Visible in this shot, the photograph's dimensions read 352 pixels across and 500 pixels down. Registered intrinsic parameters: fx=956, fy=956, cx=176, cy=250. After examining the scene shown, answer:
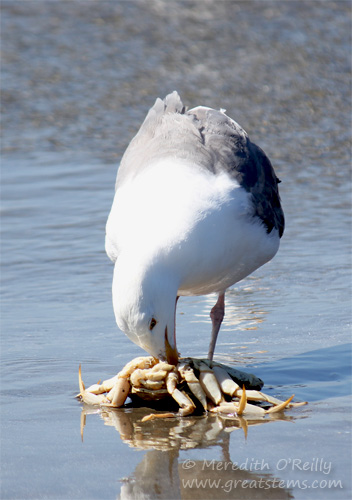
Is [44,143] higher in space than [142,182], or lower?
lower

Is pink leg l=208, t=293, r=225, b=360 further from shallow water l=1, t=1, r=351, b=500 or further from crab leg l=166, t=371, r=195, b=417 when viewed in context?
crab leg l=166, t=371, r=195, b=417

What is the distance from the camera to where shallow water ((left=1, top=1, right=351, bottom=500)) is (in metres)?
4.03

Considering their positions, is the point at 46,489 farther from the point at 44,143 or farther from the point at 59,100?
the point at 59,100

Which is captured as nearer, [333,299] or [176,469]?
[176,469]

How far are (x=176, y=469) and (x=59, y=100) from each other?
8260 millimetres

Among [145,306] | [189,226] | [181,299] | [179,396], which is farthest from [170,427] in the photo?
[181,299]

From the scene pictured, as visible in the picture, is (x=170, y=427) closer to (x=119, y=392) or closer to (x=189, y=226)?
(x=119, y=392)

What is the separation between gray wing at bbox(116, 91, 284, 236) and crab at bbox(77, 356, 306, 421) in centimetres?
104

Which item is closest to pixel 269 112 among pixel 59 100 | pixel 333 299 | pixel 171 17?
pixel 59 100

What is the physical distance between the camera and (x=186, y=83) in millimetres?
12078

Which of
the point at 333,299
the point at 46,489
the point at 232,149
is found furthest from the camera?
the point at 333,299

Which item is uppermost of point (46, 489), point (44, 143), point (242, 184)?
point (242, 184)

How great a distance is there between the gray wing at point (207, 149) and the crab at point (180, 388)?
104cm

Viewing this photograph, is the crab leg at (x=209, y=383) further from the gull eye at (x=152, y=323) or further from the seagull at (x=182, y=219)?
the gull eye at (x=152, y=323)
